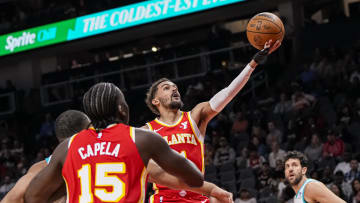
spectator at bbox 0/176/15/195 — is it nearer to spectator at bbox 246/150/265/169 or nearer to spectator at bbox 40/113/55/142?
spectator at bbox 40/113/55/142

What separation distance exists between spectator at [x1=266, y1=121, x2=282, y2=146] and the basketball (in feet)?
21.2

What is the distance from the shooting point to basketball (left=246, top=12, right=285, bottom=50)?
6406mm

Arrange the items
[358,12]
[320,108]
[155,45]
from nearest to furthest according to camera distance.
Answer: [320,108] → [358,12] → [155,45]

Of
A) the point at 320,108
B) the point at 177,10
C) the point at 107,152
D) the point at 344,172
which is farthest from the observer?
the point at 177,10

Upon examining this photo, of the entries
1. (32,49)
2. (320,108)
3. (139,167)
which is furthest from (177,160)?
(32,49)

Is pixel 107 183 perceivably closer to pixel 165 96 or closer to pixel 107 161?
pixel 107 161

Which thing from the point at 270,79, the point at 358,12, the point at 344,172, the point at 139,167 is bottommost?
the point at 344,172

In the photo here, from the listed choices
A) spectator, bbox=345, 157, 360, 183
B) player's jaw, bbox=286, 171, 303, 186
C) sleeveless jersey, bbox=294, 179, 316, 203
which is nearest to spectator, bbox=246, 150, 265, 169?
spectator, bbox=345, 157, 360, 183

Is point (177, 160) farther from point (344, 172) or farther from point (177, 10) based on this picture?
point (177, 10)

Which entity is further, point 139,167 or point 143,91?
point 143,91

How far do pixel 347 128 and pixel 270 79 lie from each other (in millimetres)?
4149

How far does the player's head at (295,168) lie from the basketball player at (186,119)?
1365mm

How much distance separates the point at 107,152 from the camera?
11.5 ft

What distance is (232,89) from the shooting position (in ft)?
18.9
